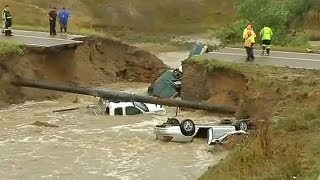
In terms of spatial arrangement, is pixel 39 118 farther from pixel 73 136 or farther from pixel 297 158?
pixel 297 158

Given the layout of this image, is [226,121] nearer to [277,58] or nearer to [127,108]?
[127,108]

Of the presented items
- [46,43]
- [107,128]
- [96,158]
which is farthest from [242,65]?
[46,43]

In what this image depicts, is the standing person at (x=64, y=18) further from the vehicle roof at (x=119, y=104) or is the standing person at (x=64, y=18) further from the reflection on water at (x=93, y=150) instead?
the vehicle roof at (x=119, y=104)

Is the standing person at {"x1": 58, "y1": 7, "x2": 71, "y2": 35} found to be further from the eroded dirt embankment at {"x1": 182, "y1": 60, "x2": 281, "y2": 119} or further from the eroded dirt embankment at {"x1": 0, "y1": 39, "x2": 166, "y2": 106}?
the eroded dirt embankment at {"x1": 182, "y1": 60, "x2": 281, "y2": 119}

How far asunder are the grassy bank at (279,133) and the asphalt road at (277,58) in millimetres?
1146

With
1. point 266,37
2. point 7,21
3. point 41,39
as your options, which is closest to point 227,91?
point 266,37

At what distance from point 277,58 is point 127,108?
23.4ft

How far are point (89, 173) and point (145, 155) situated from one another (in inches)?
98.2

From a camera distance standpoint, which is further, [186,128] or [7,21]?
[7,21]

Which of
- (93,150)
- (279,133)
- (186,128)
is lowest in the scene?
(93,150)

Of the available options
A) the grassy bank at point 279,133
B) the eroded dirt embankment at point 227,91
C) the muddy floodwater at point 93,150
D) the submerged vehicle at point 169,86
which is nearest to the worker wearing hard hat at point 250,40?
the grassy bank at point 279,133

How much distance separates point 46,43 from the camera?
104ft

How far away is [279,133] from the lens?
14.5 m

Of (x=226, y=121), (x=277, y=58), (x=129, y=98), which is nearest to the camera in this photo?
(x=226, y=121)
